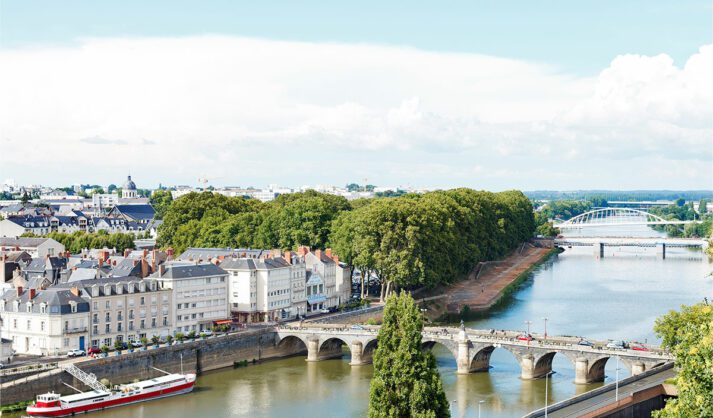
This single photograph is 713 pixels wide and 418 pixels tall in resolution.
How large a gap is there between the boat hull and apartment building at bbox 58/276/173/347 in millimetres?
7663

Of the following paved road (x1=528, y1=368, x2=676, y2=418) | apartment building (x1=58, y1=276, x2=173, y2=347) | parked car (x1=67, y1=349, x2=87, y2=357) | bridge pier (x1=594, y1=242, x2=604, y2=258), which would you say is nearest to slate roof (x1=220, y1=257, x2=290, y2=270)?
apartment building (x1=58, y1=276, x2=173, y2=347)

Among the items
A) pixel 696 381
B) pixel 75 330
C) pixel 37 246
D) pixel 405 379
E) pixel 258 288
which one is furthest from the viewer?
pixel 37 246

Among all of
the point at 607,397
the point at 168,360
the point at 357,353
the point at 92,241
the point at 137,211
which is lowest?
the point at 357,353

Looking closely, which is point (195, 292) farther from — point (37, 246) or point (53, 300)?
point (37, 246)

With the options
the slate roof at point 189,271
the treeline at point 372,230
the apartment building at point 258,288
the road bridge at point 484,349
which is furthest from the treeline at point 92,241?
the road bridge at point 484,349

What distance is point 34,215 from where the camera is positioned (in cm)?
14925

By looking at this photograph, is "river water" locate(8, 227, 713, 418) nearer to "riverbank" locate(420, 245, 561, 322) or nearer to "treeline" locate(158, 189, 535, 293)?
"riverbank" locate(420, 245, 561, 322)

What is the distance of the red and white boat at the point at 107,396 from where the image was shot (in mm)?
56031

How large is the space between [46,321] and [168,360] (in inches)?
320

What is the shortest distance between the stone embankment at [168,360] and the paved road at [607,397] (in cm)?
2823

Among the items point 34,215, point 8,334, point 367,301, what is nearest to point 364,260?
point 367,301

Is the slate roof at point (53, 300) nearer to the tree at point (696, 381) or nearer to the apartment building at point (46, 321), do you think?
the apartment building at point (46, 321)

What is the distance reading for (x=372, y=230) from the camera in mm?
93500

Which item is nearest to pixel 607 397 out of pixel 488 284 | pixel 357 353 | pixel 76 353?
pixel 357 353
